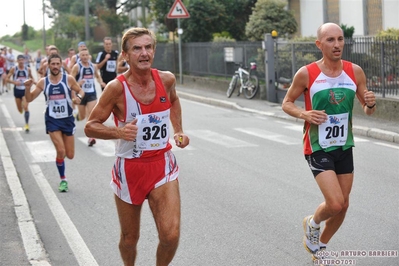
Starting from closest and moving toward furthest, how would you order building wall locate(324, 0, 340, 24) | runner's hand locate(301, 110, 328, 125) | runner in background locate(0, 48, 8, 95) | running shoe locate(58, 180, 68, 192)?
runner's hand locate(301, 110, 328, 125)
running shoe locate(58, 180, 68, 192)
building wall locate(324, 0, 340, 24)
runner in background locate(0, 48, 8, 95)

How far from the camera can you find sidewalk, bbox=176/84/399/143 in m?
15.7

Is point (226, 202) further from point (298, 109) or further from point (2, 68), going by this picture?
point (2, 68)

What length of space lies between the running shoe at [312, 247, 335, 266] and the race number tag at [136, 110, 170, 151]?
173cm

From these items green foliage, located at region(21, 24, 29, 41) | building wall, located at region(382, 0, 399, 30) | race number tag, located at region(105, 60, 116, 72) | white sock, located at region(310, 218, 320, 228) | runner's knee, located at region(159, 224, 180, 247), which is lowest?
white sock, located at region(310, 218, 320, 228)

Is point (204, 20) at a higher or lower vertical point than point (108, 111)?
higher

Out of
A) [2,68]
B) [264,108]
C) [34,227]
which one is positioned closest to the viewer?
[34,227]

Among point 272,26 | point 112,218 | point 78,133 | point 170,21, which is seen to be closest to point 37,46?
point 170,21

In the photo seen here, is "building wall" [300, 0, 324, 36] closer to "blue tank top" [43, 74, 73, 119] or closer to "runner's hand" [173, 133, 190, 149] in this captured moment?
"blue tank top" [43, 74, 73, 119]

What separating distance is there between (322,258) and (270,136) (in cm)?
951

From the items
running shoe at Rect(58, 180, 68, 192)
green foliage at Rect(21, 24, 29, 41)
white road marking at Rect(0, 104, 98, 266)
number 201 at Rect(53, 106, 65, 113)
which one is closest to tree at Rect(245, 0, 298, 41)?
white road marking at Rect(0, 104, 98, 266)

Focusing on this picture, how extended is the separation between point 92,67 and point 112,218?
8.21 meters

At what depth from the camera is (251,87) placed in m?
24.6

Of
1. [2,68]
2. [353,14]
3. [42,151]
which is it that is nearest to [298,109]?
[42,151]

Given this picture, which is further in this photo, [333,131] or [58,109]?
[58,109]
